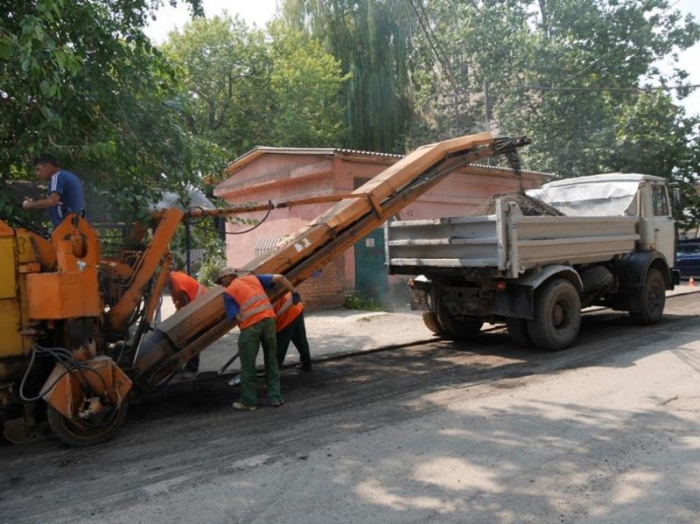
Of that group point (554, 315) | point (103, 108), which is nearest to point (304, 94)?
point (103, 108)

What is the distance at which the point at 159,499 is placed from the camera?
3707mm

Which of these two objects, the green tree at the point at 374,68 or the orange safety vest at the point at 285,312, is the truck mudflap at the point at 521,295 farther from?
the green tree at the point at 374,68

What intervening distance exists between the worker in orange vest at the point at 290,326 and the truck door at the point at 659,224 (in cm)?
607

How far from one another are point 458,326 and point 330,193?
5704 mm

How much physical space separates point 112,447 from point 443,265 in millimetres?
4736

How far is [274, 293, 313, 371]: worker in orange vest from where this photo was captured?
266 inches

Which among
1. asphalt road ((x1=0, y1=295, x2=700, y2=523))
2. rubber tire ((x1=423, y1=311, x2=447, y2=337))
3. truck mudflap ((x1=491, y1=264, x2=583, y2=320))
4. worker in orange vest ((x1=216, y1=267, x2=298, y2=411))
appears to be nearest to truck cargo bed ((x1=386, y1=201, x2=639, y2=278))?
truck mudflap ((x1=491, y1=264, x2=583, y2=320))

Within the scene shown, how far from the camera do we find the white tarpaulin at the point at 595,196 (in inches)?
387

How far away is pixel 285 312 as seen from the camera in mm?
6883

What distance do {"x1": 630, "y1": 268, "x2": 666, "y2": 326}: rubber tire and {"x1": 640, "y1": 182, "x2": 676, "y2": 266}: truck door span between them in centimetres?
50

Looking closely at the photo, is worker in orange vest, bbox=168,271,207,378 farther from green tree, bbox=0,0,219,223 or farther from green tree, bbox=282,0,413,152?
green tree, bbox=282,0,413,152

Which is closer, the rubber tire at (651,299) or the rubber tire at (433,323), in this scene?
the rubber tire at (433,323)

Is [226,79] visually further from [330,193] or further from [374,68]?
[330,193]

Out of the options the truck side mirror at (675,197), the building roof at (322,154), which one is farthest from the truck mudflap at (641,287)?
the building roof at (322,154)
